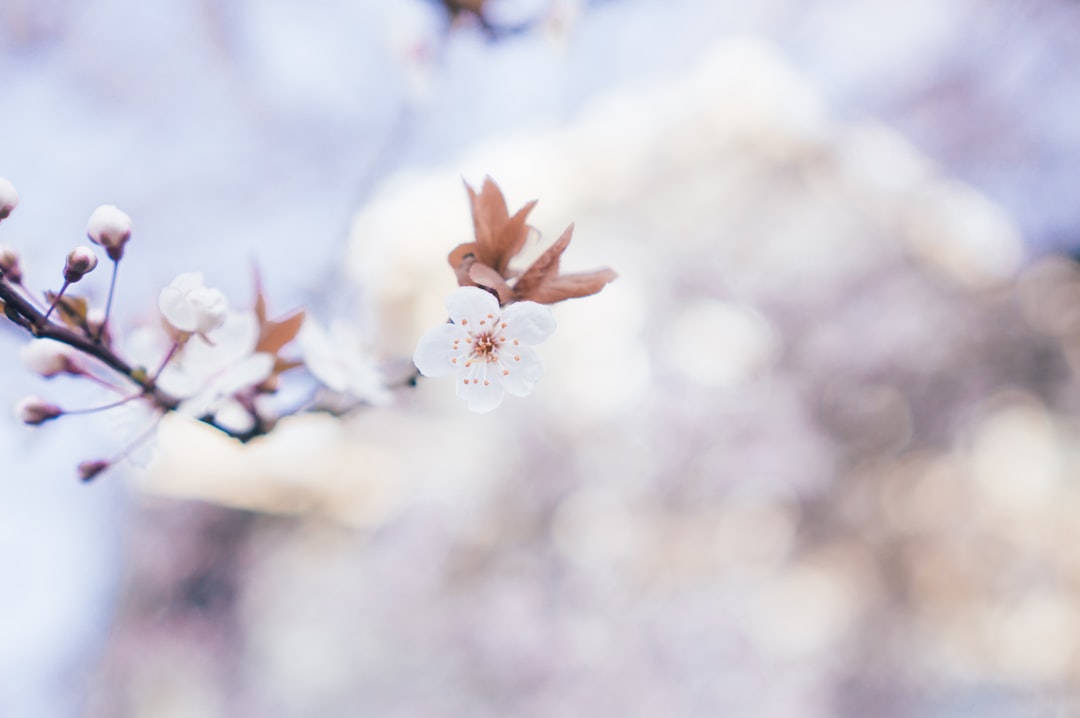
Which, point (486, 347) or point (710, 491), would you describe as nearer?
point (486, 347)

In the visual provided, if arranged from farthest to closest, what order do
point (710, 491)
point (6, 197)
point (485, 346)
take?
1. point (710, 491)
2. point (485, 346)
3. point (6, 197)

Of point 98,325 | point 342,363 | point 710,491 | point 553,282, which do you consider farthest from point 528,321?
point 710,491

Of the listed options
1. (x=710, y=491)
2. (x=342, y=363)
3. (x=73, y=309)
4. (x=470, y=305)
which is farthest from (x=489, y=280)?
(x=710, y=491)

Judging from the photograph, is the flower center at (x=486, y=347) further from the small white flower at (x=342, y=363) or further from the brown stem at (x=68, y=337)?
the brown stem at (x=68, y=337)

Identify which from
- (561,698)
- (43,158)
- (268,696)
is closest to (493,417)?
(561,698)

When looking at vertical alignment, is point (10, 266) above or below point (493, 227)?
below

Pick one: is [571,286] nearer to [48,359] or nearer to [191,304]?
[191,304]

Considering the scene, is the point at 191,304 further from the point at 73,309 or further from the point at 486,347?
→ the point at 486,347

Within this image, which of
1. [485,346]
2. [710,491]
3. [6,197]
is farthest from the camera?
[710,491]
